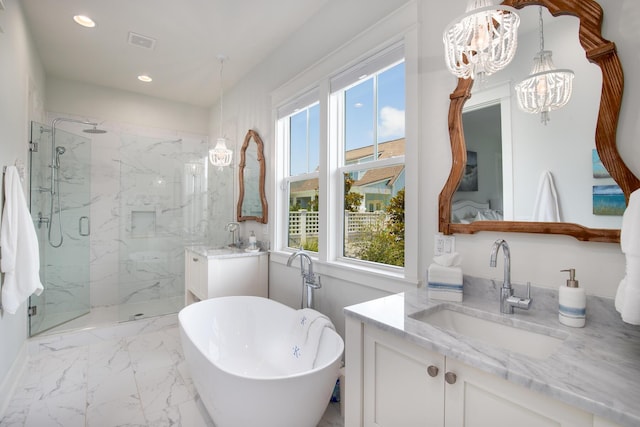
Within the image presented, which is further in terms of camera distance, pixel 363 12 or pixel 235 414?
pixel 363 12

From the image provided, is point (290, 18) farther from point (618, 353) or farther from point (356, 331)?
point (618, 353)

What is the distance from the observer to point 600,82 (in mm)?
1081

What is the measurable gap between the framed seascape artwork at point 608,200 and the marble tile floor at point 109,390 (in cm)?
166

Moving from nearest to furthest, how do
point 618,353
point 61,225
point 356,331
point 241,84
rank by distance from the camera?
point 618,353, point 356,331, point 61,225, point 241,84

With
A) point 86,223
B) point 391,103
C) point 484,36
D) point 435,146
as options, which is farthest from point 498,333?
point 86,223

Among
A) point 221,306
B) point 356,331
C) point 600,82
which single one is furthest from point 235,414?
point 600,82

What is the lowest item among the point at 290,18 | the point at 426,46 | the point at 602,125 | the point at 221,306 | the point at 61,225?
the point at 221,306

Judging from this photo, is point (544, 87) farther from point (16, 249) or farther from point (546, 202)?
point (16, 249)

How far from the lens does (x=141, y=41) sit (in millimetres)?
2881

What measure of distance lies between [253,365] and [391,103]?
6.86 feet

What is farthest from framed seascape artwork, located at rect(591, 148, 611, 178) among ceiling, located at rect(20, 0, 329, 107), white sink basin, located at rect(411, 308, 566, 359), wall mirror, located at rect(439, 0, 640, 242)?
ceiling, located at rect(20, 0, 329, 107)

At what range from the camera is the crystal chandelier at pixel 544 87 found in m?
1.17

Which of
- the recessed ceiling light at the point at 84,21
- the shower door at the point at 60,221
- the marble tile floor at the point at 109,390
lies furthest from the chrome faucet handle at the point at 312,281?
the recessed ceiling light at the point at 84,21

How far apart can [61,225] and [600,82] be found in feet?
14.5
